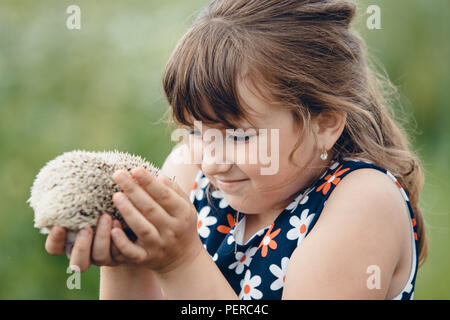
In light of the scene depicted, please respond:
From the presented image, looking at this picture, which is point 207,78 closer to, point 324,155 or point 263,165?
point 263,165

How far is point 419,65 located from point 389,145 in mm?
2224

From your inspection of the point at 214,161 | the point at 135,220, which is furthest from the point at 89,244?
the point at 214,161

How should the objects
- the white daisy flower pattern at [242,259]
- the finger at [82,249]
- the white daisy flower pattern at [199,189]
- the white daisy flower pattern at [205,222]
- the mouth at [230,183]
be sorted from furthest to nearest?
the white daisy flower pattern at [199,189]
the white daisy flower pattern at [205,222]
the white daisy flower pattern at [242,259]
the mouth at [230,183]
the finger at [82,249]

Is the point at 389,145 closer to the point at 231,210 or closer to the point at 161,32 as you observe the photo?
the point at 231,210

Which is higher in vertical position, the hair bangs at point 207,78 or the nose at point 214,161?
the hair bangs at point 207,78

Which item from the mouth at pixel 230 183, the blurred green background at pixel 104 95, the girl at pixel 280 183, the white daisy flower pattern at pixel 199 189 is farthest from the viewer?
the blurred green background at pixel 104 95

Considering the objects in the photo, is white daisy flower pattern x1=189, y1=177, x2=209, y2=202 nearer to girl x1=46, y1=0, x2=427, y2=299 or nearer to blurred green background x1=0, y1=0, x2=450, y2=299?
girl x1=46, y1=0, x2=427, y2=299

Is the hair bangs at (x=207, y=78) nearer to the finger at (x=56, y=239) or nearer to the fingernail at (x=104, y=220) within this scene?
the fingernail at (x=104, y=220)

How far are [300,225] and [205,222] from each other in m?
0.49

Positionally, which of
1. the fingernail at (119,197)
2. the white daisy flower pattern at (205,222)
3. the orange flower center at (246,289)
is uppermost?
the fingernail at (119,197)

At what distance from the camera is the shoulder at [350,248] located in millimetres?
1383

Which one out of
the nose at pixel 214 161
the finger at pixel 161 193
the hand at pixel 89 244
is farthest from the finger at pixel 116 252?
the nose at pixel 214 161

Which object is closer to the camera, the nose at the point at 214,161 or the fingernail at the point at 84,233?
the fingernail at the point at 84,233
